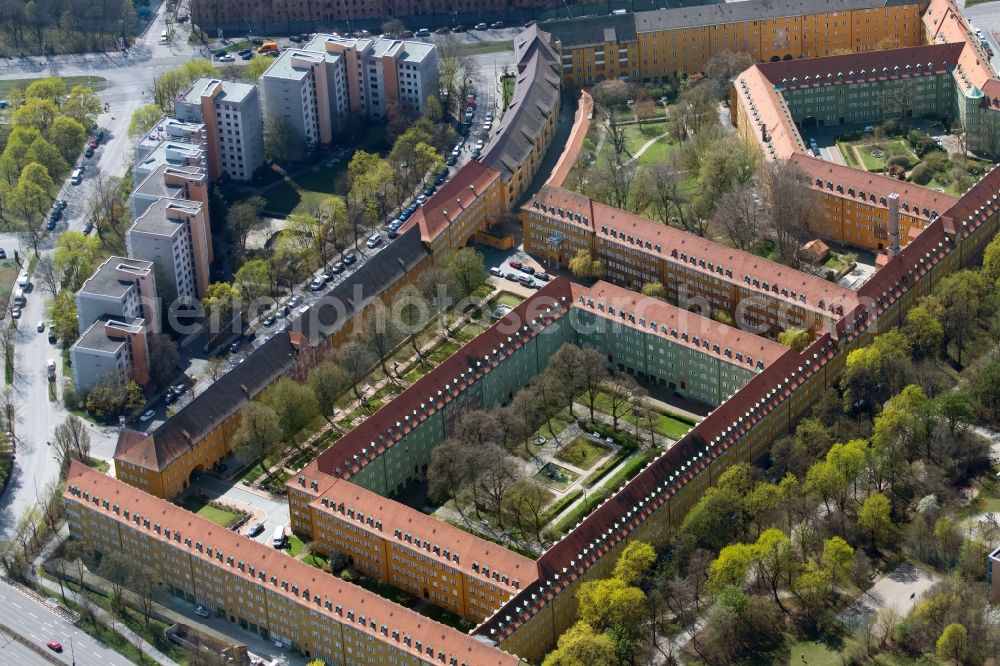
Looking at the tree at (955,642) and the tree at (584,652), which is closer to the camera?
the tree at (955,642)

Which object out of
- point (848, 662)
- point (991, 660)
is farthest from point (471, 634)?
point (991, 660)

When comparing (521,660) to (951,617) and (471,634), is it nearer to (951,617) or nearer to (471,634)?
(471,634)

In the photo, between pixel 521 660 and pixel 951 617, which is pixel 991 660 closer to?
pixel 951 617

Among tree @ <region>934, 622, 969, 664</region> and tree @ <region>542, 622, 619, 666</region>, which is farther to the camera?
tree @ <region>542, 622, 619, 666</region>

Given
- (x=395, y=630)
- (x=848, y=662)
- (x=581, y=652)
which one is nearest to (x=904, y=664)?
(x=848, y=662)
